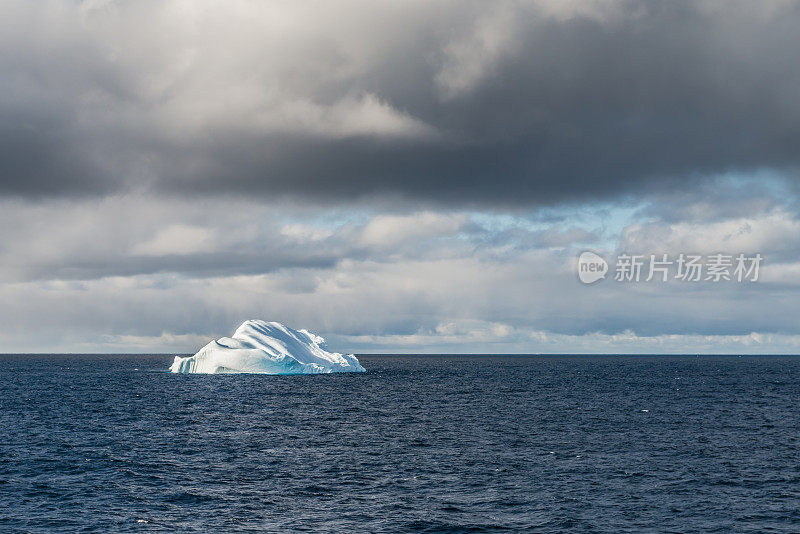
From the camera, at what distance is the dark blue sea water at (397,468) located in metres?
38.5

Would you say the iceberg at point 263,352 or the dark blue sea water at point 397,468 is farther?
the iceberg at point 263,352

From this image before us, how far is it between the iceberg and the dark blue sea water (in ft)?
175

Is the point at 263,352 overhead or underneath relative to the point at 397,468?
overhead

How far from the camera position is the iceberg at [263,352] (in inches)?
6019

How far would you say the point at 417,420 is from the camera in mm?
82812

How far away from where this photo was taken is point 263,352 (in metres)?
151

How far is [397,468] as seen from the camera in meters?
52.2

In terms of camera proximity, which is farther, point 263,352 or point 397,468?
point 263,352

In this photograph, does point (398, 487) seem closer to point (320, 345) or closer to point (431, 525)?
point (431, 525)

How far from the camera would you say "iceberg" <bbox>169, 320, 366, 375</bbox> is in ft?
502

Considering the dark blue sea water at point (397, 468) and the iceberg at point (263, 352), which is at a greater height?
the iceberg at point (263, 352)

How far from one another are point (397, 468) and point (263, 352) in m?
104

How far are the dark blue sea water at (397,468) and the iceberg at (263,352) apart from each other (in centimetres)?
5347

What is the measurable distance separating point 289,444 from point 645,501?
34204mm
